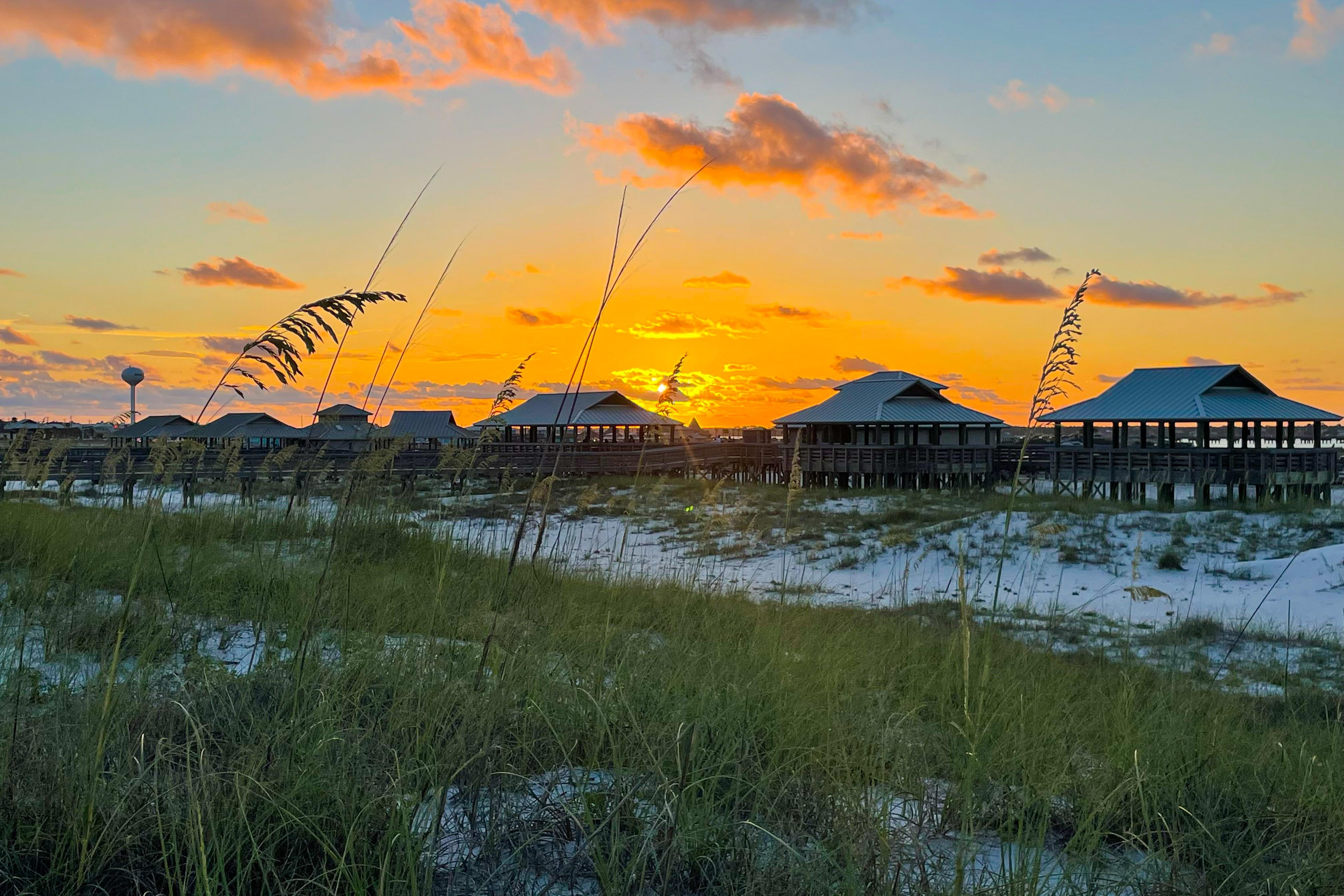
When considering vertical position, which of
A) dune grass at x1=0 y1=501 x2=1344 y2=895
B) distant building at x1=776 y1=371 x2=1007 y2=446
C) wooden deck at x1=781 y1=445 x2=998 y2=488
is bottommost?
dune grass at x1=0 y1=501 x2=1344 y2=895

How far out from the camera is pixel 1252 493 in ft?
102

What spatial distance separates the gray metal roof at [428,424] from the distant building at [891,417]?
39.3 m

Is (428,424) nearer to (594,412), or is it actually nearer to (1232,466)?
(594,412)

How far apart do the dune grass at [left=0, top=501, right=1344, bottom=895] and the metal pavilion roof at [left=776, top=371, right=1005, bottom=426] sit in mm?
34939

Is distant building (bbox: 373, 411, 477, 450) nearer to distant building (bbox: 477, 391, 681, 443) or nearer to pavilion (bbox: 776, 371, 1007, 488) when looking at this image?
distant building (bbox: 477, 391, 681, 443)

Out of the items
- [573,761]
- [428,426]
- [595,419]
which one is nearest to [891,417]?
[595,419]

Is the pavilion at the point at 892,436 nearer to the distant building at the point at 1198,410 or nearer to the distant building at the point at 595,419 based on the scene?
the distant building at the point at 1198,410

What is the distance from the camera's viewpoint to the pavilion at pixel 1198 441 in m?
29.9

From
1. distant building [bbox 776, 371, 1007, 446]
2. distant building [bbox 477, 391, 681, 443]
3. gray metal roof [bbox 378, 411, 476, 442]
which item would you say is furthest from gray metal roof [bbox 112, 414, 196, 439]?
distant building [bbox 776, 371, 1007, 446]

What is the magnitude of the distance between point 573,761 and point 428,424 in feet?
252

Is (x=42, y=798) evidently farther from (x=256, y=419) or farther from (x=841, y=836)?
(x=256, y=419)

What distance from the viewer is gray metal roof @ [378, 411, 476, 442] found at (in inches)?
2921

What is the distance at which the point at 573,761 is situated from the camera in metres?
3.04

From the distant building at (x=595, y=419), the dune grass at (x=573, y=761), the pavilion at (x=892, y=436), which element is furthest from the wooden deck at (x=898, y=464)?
the dune grass at (x=573, y=761)
